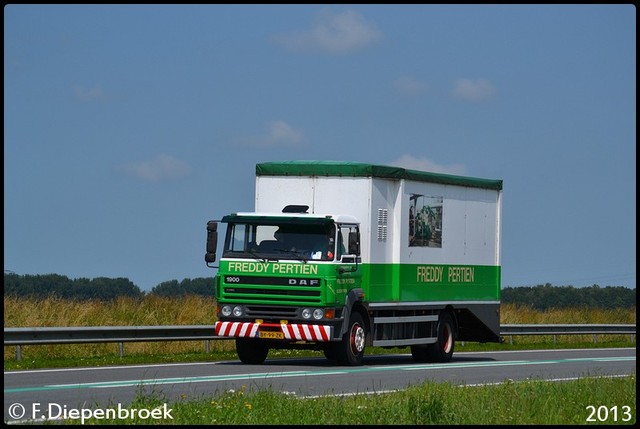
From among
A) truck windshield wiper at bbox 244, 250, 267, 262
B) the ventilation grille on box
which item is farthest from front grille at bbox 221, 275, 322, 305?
the ventilation grille on box

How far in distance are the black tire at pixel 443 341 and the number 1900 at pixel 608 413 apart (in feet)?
38.4

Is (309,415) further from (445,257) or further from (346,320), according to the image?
(445,257)

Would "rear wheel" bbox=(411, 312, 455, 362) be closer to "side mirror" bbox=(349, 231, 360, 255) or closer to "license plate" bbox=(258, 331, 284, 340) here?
"side mirror" bbox=(349, 231, 360, 255)

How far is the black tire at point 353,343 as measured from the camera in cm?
2381

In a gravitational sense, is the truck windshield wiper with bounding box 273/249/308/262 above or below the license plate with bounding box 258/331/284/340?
above

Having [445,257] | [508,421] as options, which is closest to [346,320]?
[445,257]

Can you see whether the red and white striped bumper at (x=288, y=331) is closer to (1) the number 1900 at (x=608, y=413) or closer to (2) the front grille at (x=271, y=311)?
(2) the front grille at (x=271, y=311)

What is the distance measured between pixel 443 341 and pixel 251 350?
4.65m

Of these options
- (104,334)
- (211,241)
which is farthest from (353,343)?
(104,334)

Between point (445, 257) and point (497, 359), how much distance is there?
2795 mm

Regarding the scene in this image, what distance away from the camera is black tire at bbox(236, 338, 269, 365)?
79.9 feet

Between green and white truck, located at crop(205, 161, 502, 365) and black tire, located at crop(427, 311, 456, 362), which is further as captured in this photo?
black tire, located at crop(427, 311, 456, 362)

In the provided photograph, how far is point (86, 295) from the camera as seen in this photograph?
3019 cm

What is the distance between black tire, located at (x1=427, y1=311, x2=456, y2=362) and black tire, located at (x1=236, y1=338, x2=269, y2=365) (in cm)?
398
